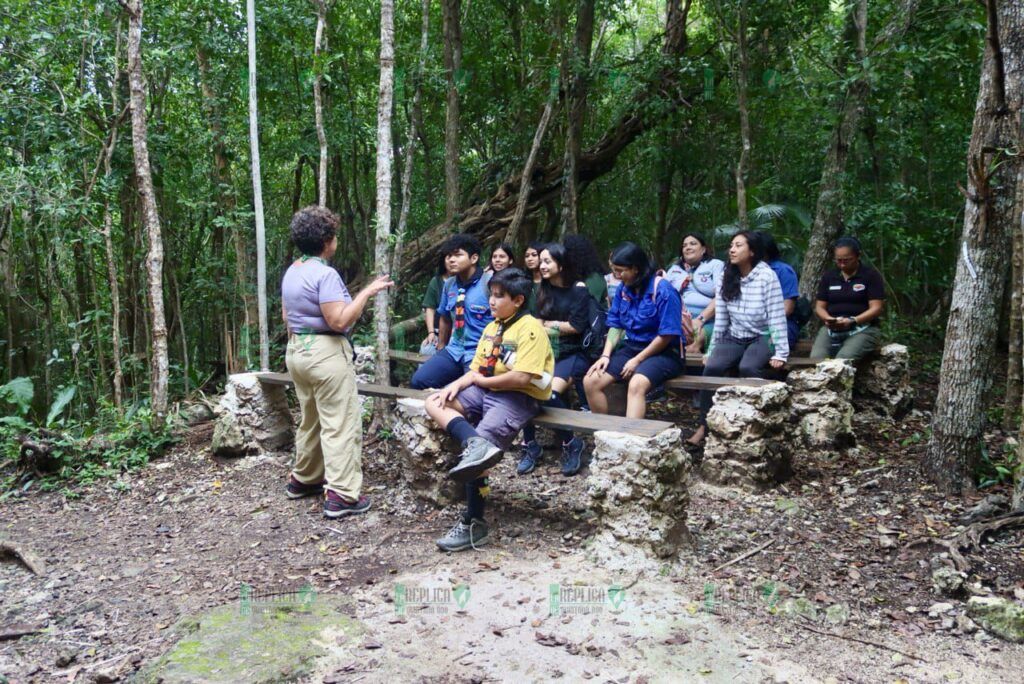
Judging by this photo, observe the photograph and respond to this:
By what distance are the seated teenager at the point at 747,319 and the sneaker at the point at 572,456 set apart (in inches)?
34.4

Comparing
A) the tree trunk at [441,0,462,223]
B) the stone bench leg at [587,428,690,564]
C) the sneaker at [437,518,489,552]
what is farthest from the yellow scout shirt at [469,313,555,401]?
the tree trunk at [441,0,462,223]

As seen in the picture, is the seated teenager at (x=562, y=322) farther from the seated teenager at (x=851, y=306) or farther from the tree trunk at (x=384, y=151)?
the seated teenager at (x=851, y=306)

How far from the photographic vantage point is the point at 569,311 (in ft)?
16.2

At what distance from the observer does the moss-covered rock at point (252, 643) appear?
267 centimetres

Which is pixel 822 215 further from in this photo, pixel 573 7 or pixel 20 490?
pixel 20 490

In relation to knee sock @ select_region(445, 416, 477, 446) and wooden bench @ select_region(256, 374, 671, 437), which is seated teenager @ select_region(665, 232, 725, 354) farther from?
knee sock @ select_region(445, 416, 477, 446)

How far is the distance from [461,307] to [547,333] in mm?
783

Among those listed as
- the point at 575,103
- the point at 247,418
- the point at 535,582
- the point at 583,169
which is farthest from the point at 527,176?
the point at 535,582

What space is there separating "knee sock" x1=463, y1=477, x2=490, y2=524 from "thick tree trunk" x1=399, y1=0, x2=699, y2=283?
5198mm

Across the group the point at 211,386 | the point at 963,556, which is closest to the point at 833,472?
the point at 963,556

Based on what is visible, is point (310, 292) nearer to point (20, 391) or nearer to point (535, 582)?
point (535, 582)

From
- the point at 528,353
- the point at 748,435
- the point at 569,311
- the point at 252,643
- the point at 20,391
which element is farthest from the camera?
the point at 20,391

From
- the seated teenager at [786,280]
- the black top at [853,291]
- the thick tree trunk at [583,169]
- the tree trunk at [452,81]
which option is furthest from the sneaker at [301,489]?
the tree trunk at [452,81]

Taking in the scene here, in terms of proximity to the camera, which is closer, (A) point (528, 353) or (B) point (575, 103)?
(A) point (528, 353)
